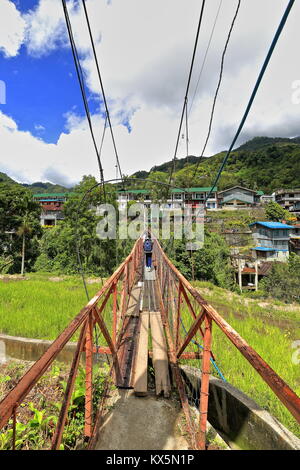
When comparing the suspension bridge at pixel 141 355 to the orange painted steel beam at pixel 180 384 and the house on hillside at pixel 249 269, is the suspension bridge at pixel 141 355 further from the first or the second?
the house on hillside at pixel 249 269

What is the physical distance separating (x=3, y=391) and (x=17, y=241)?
17.2 meters

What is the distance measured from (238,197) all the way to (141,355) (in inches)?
1594

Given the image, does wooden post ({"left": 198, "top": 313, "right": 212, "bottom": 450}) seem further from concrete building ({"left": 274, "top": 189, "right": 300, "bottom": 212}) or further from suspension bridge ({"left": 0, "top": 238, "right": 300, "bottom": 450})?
concrete building ({"left": 274, "top": 189, "right": 300, "bottom": 212})

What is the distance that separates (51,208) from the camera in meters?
35.0

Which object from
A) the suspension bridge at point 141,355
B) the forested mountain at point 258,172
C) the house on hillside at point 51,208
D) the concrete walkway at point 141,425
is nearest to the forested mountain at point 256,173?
the forested mountain at point 258,172

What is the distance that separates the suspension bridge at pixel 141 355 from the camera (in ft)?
2.57

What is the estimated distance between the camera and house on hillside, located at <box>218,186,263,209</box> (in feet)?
124

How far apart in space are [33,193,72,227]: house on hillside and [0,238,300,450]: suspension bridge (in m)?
34.4

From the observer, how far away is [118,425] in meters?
1.64

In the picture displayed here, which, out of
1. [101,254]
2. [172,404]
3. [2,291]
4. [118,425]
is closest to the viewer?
[118,425]

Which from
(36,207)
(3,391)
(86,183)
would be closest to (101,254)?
(86,183)

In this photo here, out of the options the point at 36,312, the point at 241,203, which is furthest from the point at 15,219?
the point at 241,203
